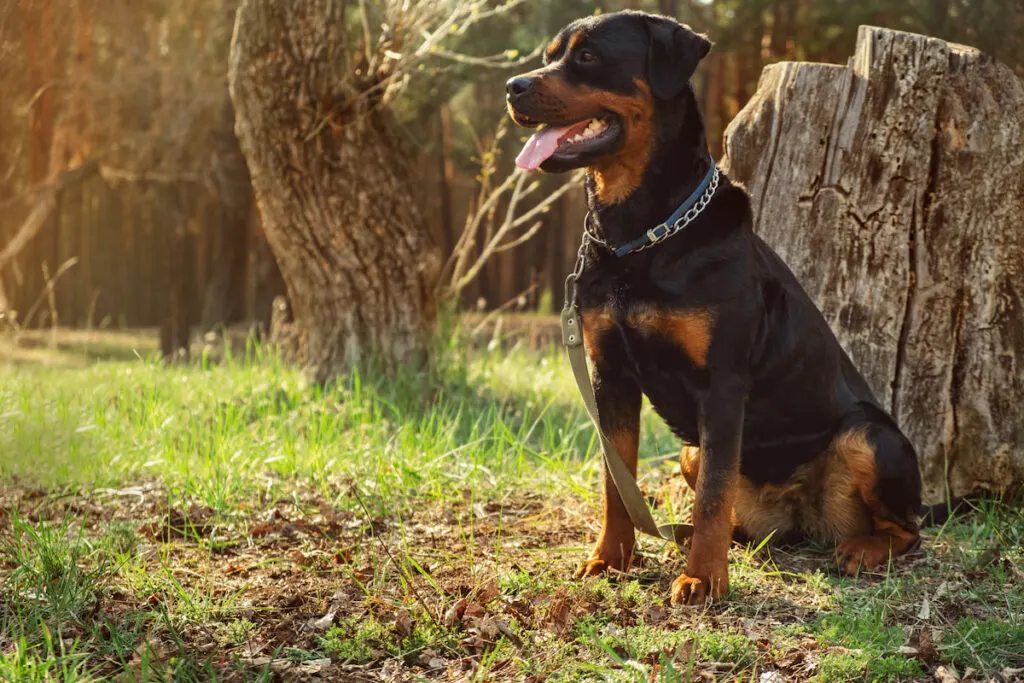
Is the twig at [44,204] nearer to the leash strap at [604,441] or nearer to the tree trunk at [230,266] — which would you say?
the tree trunk at [230,266]

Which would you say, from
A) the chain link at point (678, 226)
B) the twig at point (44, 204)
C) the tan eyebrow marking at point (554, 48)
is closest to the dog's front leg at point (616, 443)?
the chain link at point (678, 226)

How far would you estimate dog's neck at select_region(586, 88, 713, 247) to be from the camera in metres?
3.24

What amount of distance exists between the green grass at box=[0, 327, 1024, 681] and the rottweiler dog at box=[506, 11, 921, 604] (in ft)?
0.84

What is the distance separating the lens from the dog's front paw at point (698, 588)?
10.3 feet

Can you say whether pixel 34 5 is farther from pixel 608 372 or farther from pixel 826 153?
pixel 826 153

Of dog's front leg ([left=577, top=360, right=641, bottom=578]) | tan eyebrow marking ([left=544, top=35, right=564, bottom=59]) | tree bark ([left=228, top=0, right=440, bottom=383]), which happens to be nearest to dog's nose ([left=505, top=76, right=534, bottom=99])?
tan eyebrow marking ([left=544, top=35, right=564, bottom=59])

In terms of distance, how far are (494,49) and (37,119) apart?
14.9 feet

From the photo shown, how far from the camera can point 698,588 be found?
3.15 metres

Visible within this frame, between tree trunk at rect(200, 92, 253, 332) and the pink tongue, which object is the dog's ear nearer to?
the pink tongue

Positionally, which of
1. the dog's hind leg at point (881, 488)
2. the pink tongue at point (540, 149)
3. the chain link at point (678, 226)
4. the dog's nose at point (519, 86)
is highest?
the dog's nose at point (519, 86)

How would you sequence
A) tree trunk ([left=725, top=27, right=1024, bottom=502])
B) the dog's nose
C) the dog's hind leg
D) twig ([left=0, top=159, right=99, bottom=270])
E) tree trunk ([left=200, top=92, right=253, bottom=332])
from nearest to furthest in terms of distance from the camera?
the dog's nose
the dog's hind leg
tree trunk ([left=725, top=27, right=1024, bottom=502])
twig ([left=0, top=159, right=99, bottom=270])
tree trunk ([left=200, top=92, right=253, bottom=332])

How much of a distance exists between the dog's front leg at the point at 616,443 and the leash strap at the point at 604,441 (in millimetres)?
46

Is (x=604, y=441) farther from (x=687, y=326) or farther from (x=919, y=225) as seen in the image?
(x=919, y=225)

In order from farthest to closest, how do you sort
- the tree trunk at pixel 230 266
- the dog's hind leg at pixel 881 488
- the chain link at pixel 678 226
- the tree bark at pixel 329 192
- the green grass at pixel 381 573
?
1. the tree trunk at pixel 230 266
2. the tree bark at pixel 329 192
3. the dog's hind leg at pixel 881 488
4. the chain link at pixel 678 226
5. the green grass at pixel 381 573
